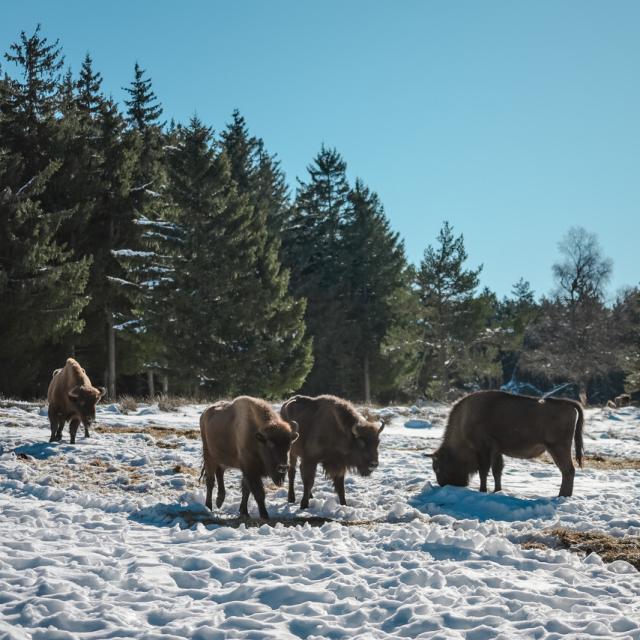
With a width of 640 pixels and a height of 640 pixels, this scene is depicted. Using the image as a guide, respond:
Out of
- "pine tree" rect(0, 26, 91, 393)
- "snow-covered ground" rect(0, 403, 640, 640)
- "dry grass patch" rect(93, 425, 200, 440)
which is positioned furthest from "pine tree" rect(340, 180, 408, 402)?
"snow-covered ground" rect(0, 403, 640, 640)

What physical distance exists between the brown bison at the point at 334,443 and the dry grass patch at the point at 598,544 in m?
3.00

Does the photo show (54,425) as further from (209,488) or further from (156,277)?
(156,277)

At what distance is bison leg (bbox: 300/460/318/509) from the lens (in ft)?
35.8

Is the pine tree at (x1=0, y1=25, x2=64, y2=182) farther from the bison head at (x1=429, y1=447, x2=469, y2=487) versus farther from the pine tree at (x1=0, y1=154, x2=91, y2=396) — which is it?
the bison head at (x1=429, y1=447, x2=469, y2=487)

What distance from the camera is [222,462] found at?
36.2ft

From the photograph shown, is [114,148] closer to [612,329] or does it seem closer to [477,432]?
[477,432]

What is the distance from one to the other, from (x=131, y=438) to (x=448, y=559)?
1111 centimetres

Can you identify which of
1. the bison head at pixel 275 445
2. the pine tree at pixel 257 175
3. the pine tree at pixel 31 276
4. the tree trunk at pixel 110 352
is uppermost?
the pine tree at pixel 257 175

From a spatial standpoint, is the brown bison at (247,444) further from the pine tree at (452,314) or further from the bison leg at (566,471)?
the pine tree at (452,314)

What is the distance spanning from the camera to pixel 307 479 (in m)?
11.1

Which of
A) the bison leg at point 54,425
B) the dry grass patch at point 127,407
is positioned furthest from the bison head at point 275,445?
the dry grass patch at point 127,407

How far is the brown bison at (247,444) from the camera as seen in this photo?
9.84m

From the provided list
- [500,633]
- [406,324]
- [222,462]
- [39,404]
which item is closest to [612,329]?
[406,324]

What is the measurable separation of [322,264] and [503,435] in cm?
4787
